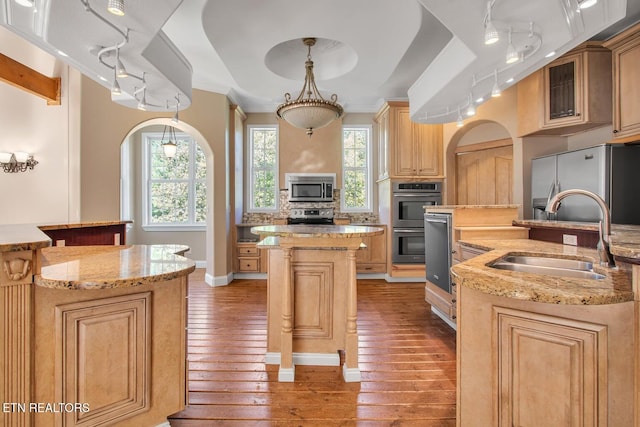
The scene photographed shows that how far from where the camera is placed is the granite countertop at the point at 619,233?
1075 mm

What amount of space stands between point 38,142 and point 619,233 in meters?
6.06

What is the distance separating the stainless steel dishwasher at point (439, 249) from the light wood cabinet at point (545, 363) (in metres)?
1.82

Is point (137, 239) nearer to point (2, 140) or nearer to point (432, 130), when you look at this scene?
point (2, 140)

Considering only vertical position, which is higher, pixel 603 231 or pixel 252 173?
pixel 252 173

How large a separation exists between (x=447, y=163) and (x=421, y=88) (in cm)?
197

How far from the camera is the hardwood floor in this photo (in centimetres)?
169

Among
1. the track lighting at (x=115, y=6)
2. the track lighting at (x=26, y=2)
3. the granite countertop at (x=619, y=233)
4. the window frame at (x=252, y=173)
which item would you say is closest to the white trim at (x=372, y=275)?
the window frame at (x=252, y=173)

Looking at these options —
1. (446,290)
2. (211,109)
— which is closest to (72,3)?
(211,109)

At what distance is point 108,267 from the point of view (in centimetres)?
139

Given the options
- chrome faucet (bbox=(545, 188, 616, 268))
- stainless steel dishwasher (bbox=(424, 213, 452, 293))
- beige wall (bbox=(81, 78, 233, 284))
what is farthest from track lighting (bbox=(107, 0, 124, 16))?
beige wall (bbox=(81, 78, 233, 284))

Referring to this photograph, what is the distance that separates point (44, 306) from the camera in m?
1.25

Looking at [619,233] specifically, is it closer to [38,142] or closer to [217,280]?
[217,280]

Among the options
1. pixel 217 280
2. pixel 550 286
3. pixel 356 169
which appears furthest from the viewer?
pixel 356 169

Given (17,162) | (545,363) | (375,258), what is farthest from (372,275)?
(17,162)
